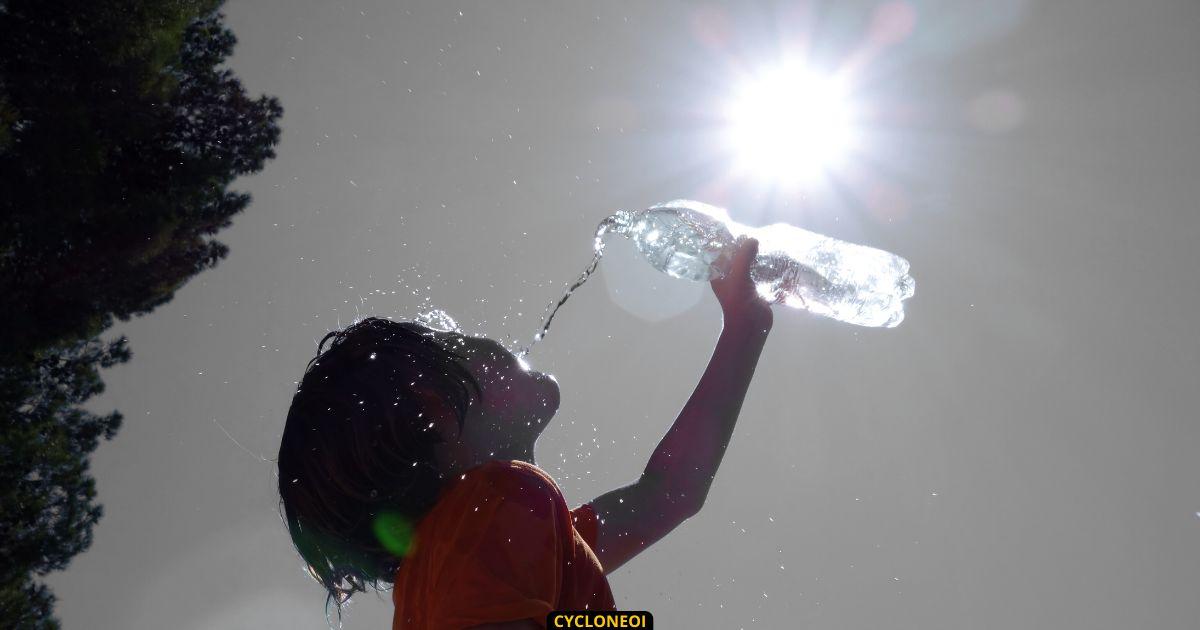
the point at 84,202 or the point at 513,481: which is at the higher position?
the point at 84,202

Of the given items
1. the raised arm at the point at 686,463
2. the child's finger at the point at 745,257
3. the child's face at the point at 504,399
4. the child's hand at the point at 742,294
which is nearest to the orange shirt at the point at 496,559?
the child's face at the point at 504,399

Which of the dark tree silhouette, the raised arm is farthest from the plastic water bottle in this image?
the dark tree silhouette

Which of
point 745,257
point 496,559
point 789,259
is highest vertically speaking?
point 789,259

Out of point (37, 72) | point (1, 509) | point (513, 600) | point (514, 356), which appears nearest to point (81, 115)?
point (37, 72)

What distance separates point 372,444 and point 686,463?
1.04 meters

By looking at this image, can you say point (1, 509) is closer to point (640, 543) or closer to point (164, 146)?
point (164, 146)

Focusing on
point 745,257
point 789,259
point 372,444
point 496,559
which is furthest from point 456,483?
point 789,259

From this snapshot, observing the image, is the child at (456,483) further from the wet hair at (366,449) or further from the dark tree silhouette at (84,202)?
the dark tree silhouette at (84,202)

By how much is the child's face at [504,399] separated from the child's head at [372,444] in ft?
0.04

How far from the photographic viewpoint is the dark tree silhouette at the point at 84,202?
635cm

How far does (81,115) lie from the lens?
6484 mm

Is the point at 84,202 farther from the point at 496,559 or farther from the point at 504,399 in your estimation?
the point at 496,559

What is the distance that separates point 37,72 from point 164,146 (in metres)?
1.16

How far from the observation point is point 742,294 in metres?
2.58
